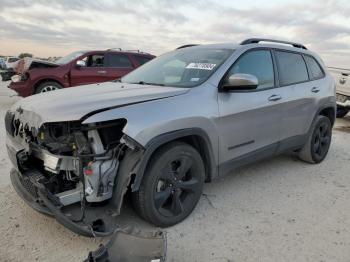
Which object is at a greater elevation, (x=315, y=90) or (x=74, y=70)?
(x=74, y=70)

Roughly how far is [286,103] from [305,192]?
112 cm

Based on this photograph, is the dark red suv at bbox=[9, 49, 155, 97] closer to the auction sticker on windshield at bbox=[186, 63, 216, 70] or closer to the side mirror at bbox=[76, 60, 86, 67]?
the side mirror at bbox=[76, 60, 86, 67]

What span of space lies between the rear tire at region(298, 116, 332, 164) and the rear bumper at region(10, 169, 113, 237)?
356 cm

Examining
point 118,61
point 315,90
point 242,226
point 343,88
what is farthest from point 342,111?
point 242,226

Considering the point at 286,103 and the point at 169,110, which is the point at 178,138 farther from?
the point at 286,103

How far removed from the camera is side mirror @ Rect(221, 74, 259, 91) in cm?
347

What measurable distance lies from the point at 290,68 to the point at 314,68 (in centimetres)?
78

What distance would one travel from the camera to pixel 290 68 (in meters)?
4.75

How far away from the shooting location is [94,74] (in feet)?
33.2

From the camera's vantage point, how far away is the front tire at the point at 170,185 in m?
3.06

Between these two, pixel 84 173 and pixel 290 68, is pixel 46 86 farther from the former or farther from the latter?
pixel 84 173

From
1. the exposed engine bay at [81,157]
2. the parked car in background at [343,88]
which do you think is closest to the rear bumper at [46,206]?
the exposed engine bay at [81,157]

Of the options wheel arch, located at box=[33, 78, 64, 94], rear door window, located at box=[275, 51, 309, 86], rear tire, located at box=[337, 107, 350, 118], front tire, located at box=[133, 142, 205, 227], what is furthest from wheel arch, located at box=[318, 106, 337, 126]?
wheel arch, located at box=[33, 78, 64, 94]

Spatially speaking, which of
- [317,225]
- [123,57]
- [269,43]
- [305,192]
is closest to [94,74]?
[123,57]
